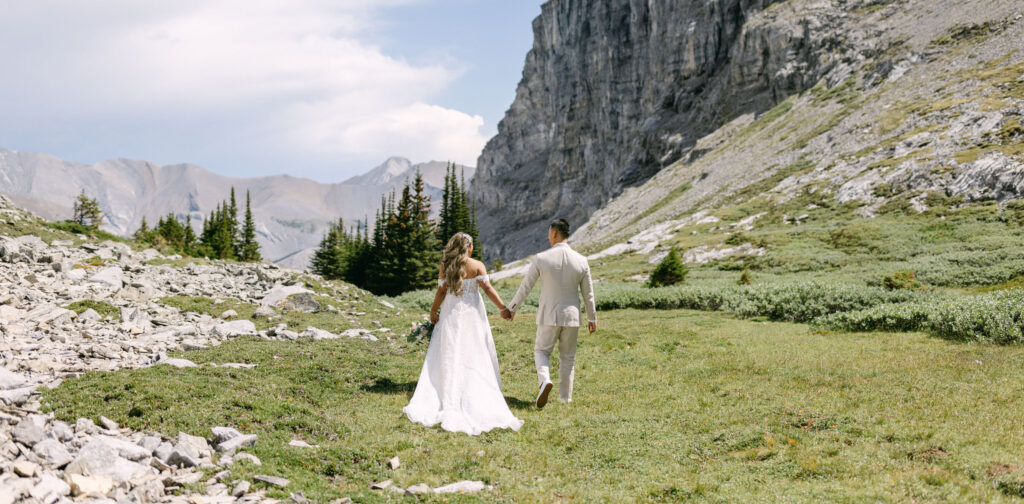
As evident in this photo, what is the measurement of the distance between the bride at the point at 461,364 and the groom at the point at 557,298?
2.70 ft

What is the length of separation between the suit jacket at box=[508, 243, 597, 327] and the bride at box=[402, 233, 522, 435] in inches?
36.3

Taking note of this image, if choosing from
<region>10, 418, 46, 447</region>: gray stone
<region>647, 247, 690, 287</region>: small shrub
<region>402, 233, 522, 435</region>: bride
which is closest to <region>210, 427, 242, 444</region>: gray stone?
<region>10, 418, 46, 447</region>: gray stone

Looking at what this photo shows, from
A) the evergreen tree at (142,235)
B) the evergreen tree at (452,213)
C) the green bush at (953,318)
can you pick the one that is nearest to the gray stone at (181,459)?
the green bush at (953,318)

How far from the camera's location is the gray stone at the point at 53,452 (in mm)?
6434

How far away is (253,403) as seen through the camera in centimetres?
962

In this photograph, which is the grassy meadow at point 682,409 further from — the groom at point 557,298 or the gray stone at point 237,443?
the groom at point 557,298

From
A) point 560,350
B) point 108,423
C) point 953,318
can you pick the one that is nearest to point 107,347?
point 108,423

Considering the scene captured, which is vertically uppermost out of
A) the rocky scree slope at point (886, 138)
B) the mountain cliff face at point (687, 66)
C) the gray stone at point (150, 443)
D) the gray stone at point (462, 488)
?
the mountain cliff face at point (687, 66)

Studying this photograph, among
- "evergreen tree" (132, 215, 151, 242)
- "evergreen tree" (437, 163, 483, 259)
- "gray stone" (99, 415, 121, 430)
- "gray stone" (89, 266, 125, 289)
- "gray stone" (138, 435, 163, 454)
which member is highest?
"evergreen tree" (437, 163, 483, 259)

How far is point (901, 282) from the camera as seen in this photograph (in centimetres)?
2344

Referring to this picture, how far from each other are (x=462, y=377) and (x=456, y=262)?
2340 mm

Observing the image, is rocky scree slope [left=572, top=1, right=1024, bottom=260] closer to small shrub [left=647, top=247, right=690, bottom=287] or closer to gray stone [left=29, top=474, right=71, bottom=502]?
small shrub [left=647, top=247, right=690, bottom=287]

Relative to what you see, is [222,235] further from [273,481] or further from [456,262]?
[273,481]

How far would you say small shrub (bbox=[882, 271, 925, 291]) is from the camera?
23281 millimetres
